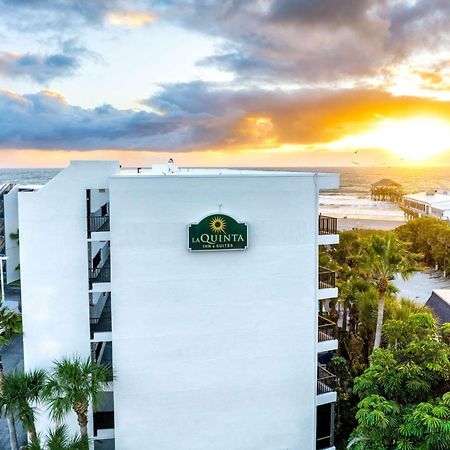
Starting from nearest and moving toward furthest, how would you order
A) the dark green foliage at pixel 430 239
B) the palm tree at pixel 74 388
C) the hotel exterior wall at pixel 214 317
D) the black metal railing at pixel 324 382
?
1. the palm tree at pixel 74 388
2. the hotel exterior wall at pixel 214 317
3. the black metal railing at pixel 324 382
4. the dark green foliage at pixel 430 239

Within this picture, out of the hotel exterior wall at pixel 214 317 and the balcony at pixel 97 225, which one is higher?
the balcony at pixel 97 225

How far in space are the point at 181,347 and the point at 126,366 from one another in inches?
84.2

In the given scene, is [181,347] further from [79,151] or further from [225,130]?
[79,151]

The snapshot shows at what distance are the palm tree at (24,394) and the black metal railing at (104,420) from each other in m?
2.55

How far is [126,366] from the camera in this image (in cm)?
1623

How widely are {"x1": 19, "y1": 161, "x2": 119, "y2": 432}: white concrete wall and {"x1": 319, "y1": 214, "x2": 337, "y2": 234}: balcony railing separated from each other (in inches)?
347

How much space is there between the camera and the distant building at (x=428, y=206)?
68.4m

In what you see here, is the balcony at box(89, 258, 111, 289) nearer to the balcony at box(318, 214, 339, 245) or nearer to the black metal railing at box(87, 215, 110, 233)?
the black metal railing at box(87, 215, 110, 233)

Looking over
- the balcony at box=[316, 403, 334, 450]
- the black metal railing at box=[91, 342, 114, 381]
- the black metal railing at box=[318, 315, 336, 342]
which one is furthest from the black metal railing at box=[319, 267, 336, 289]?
the black metal railing at box=[91, 342, 114, 381]

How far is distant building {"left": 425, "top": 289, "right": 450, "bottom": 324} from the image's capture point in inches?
1159

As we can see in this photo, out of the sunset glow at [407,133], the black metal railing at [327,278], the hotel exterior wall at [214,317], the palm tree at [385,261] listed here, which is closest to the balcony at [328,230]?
the hotel exterior wall at [214,317]

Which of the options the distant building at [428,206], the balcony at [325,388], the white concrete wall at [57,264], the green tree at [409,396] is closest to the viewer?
the green tree at [409,396]

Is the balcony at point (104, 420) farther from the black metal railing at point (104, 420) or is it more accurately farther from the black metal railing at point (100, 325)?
the black metal railing at point (100, 325)

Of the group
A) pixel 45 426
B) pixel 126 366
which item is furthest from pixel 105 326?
pixel 45 426
